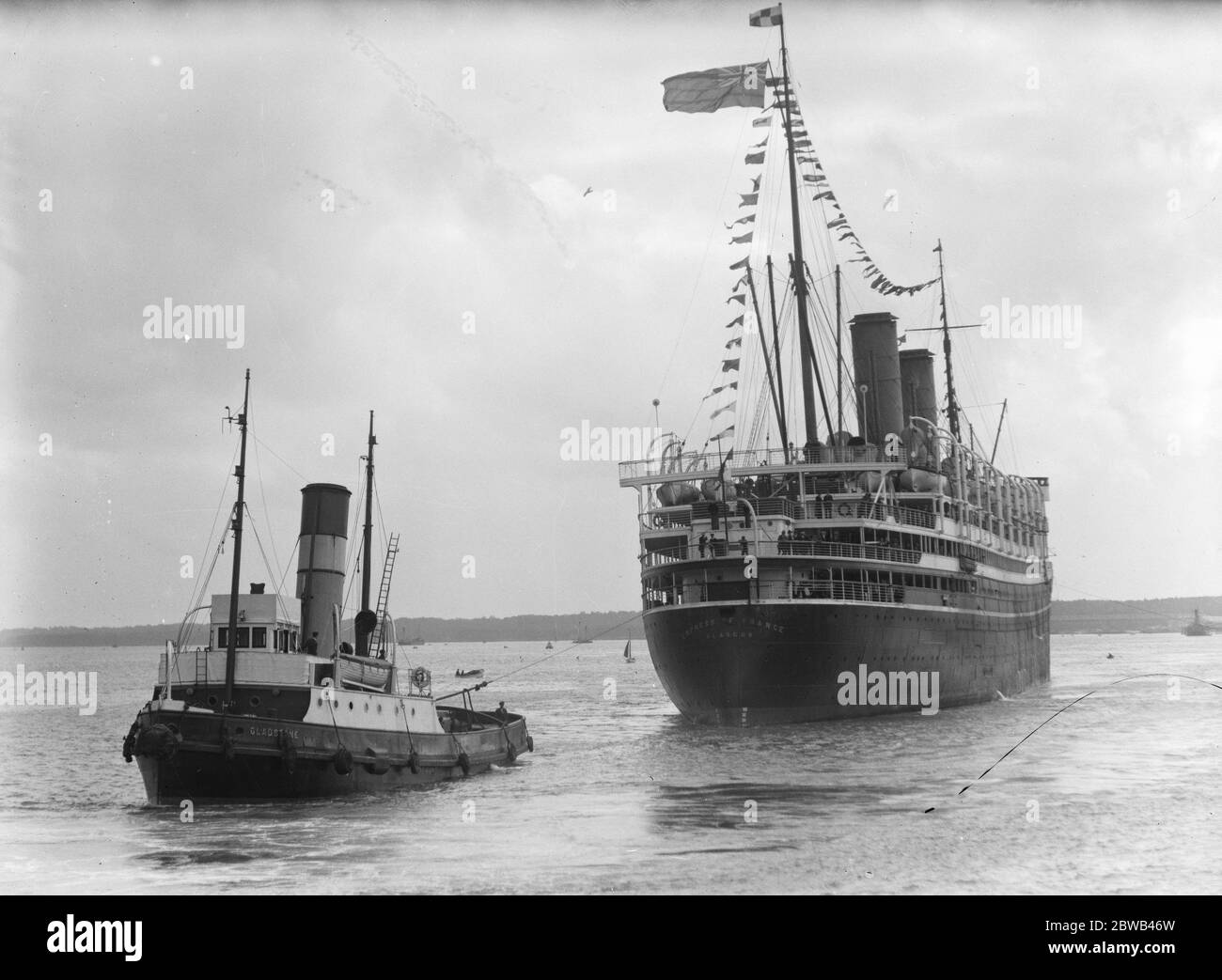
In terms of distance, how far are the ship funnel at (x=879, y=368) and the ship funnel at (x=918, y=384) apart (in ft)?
43.5

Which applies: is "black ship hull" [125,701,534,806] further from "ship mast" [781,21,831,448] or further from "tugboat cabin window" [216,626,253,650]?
"ship mast" [781,21,831,448]

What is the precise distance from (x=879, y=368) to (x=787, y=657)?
25622 millimetres

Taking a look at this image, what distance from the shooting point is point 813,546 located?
53.6 meters

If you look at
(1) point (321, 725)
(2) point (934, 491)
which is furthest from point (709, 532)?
(1) point (321, 725)

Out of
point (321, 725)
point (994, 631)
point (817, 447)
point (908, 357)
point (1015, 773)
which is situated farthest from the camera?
point (908, 357)

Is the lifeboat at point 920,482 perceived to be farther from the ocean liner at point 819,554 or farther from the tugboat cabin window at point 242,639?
the tugboat cabin window at point 242,639

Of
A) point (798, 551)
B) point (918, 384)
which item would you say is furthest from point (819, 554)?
point (918, 384)

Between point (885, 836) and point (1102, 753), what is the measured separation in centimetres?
2045

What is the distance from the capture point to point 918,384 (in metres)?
84.9

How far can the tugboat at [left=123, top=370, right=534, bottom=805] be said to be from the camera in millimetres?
30984

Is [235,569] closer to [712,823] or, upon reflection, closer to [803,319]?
[712,823]

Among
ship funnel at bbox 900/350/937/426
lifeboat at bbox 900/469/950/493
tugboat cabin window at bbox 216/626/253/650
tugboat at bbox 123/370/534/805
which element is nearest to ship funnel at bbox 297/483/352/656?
tugboat at bbox 123/370/534/805

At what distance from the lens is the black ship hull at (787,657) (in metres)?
49.8
